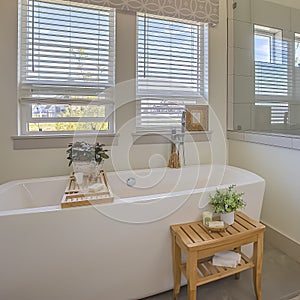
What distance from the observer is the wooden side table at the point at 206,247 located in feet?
4.37

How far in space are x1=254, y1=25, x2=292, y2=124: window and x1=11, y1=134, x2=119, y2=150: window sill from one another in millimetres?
1733

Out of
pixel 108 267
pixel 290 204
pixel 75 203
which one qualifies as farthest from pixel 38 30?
pixel 290 204

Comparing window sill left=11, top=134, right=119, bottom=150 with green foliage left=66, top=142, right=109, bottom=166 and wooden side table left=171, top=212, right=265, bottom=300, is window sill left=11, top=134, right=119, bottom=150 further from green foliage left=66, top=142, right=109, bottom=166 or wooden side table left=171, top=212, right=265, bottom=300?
wooden side table left=171, top=212, right=265, bottom=300

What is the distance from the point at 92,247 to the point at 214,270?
2.50ft

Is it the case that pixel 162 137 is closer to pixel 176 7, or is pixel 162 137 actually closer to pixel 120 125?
pixel 120 125

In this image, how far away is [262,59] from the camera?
8.81 feet

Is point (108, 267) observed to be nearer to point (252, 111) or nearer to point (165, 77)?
point (165, 77)

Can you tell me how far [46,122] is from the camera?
2.21 metres

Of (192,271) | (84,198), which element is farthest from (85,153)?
(192,271)

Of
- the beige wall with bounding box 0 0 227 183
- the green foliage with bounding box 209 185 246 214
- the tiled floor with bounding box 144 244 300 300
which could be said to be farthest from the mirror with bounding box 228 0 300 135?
the tiled floor with bounding box 144 244 300 300

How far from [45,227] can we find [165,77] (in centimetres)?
190

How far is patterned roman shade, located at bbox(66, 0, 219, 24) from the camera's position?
2.21 m

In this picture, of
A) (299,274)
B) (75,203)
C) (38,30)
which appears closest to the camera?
(75,203)

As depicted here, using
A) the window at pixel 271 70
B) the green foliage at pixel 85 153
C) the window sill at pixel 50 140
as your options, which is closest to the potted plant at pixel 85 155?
the green foliage at pixel 85 153
